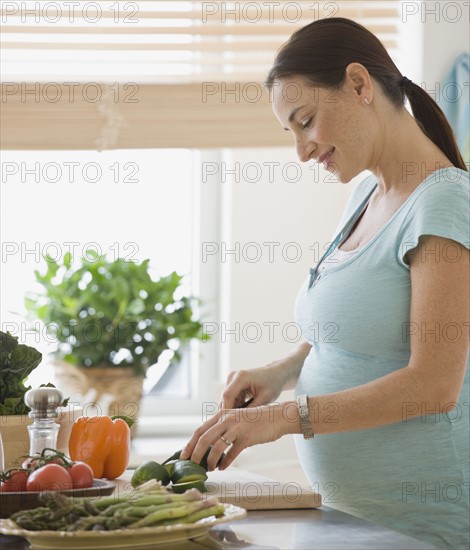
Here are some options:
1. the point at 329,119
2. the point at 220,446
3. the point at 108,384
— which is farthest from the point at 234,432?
the point at 108,384

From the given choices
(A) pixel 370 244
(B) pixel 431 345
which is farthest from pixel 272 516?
(A) pixel 370 244

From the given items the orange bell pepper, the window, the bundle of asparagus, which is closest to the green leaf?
the window

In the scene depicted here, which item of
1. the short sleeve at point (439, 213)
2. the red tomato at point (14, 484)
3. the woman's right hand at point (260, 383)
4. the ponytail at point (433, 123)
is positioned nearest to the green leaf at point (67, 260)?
the woman's right hand at point (260, 383)

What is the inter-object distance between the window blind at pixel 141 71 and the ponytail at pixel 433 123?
122 centimetres

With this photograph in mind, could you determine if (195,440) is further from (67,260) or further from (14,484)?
(67,260)

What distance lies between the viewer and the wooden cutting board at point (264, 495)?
52.2 inches

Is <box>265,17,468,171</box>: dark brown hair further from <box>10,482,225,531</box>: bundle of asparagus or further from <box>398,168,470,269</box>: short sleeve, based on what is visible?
<box>10,482,225,531</box>: bundle of asparagus

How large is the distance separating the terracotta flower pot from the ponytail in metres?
0.80

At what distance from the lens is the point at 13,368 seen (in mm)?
1592

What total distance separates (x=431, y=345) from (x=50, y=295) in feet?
5.53

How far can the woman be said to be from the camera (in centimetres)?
140

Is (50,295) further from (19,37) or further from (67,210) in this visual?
(19,37)

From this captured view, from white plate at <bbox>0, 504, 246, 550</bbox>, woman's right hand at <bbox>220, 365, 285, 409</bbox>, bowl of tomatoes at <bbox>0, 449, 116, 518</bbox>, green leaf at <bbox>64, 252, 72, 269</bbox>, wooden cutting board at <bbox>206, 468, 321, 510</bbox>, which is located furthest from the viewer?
green leaf at <bbox>64, 252, 72, 269</bbox>

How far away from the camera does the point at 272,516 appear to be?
128cm
